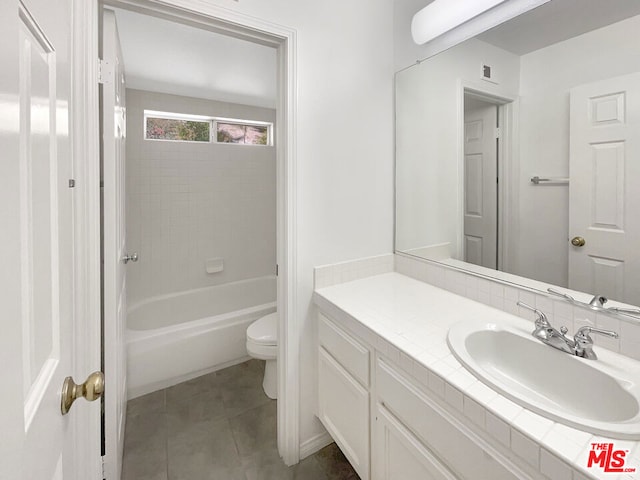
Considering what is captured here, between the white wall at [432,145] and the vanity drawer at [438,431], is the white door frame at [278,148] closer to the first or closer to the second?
the vanity drawer at [438,431]

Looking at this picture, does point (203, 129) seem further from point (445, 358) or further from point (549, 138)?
point (445, 358)

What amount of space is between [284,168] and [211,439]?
1493mm

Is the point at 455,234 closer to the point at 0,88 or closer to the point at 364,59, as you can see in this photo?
the point at 364,59

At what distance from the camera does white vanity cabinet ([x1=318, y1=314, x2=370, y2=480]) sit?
1.22m

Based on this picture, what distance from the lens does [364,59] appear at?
5.42 feet

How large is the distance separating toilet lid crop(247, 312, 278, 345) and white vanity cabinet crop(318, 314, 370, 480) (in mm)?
530

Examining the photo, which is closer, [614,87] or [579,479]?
[579,479]

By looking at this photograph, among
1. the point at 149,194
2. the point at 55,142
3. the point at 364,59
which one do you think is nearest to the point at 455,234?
the point at 364,59

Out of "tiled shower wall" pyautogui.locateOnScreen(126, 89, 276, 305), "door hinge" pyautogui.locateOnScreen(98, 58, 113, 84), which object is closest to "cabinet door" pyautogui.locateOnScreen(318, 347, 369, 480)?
"door hinge" pyautogui.locateOnScreen(98, 58, 113, 84)

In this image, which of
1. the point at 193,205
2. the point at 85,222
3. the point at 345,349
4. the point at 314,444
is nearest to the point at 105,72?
the point at 85,222

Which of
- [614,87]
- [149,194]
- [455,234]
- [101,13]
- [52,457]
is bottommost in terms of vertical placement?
[52,457]

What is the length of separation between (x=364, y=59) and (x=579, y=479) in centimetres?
A: 178

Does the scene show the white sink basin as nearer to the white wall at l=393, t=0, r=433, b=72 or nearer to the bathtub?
the white wall at l=393, t=0, r=433, b=72

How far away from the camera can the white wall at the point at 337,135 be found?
57.9 inches
